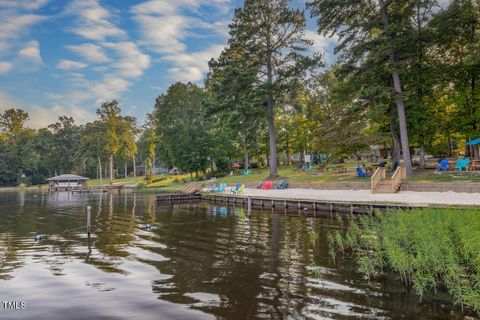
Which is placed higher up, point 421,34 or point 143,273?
point 421,34

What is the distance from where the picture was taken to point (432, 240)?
8211mm

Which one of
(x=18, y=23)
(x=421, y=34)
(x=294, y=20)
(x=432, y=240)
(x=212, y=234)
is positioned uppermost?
(x=294, y=20)

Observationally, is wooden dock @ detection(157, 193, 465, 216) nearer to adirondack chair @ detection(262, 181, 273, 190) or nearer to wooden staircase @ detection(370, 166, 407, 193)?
A: wooden staircase @ detection(370, 166, 407, 193)

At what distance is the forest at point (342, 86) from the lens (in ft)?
85.5

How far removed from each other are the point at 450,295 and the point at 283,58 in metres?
33.0

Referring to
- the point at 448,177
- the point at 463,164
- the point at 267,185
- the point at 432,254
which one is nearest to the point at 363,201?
the point at 448,177

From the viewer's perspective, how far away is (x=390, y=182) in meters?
23.5

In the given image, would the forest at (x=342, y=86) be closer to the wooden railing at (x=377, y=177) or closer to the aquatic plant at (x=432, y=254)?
the wooden railing at (x=377, y=177)

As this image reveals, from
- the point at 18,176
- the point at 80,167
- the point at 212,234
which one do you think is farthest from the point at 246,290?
the point at 18,176

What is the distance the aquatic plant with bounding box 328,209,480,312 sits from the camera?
6.88 metres

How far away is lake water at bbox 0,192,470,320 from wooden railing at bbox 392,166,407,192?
1031cm

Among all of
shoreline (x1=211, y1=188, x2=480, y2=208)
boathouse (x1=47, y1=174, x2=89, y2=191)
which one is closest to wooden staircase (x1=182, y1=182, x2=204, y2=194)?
shoreline (x1=211, y1=188, x2=480, y2=208)

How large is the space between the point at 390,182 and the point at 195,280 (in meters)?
18.9

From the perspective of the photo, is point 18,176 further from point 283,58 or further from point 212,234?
point 212,234
